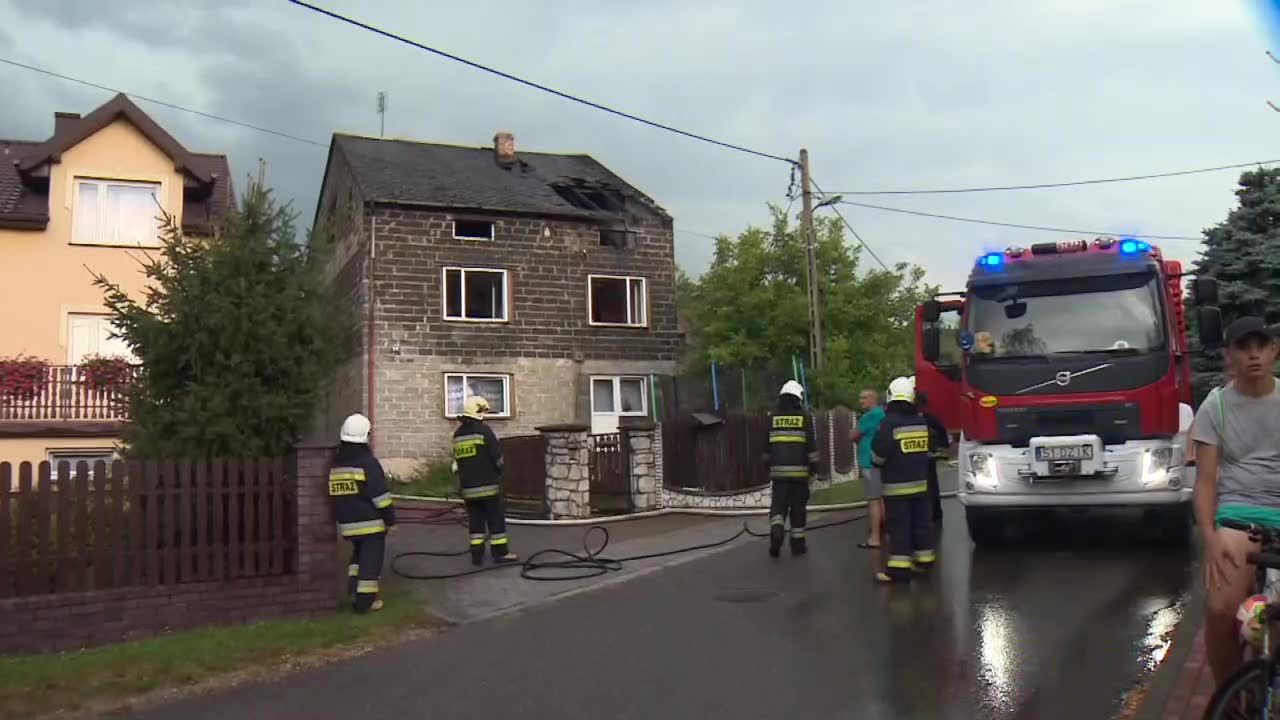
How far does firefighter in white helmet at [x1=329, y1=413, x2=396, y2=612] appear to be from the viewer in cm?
869

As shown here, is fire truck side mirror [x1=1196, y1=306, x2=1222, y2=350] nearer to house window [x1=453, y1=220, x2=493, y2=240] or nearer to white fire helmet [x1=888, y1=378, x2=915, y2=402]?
white fire helmet [x1=888, y1=378, x2=915, y2=402]

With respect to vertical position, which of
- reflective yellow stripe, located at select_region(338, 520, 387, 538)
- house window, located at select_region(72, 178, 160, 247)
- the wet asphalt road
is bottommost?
the wet asphalt road

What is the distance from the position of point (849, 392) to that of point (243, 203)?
18053 millimetres

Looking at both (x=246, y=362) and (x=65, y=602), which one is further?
(x=246, y=362)

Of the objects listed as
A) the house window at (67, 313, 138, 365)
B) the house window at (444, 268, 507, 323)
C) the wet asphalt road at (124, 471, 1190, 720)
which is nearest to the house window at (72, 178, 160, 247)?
the house window at (67, 313, 138, 365)

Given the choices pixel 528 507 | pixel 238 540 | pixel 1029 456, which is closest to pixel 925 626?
pixel 1029 456

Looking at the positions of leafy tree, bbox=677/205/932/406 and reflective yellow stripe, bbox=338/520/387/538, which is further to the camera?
leafy tree, bbox=677/205/932/406

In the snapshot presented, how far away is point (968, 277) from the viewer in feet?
35.5

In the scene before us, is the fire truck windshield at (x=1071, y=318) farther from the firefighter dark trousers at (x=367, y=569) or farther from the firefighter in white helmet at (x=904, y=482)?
the firefighter dark trousers at (x=367, y=569)

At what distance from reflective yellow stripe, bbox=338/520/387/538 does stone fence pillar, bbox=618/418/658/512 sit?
678 centimetres

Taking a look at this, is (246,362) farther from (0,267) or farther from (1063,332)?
(0,267)

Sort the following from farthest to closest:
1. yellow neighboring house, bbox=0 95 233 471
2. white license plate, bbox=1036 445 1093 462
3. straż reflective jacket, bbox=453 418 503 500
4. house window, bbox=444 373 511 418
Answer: house window, bbox=444 373 511 418, yellow neighboring house, bbox=0 95 233 471, straż reflective jacket, bbox=453 418 503 500, white license plate, bbox=1036 445 1093 462

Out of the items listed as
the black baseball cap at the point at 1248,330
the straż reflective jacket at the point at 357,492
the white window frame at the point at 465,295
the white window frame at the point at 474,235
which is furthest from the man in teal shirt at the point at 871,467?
the white window frame at the point at 474,235

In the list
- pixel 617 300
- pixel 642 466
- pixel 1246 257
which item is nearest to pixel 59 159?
pixel 617 300
